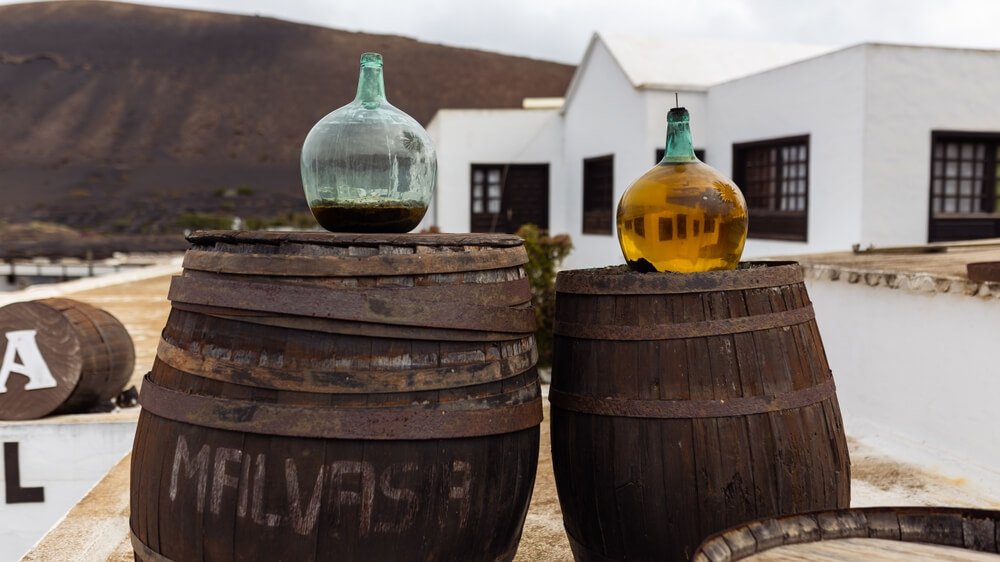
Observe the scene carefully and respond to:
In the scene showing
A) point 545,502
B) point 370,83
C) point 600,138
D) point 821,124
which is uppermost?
point 600,138

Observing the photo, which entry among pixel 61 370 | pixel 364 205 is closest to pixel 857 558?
pixel 364 205

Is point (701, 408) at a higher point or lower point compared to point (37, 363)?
higher

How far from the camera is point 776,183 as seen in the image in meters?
11.1

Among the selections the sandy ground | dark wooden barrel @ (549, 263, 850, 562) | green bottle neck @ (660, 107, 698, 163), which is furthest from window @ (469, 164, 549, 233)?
dark wooden barrel @ (549, 263, 850, 562)

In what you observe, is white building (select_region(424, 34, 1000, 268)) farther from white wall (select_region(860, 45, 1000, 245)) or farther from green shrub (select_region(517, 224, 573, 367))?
green shrub (select_region(517, 224, 573, 367))

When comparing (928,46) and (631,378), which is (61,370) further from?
(928,46)

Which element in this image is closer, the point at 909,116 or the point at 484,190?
the point at 909,116

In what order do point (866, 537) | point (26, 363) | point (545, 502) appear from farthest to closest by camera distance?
1. point (26, 363)
2. point (545, 502)
3. point (866, 537)

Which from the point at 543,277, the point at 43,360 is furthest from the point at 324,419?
the point at 543,277

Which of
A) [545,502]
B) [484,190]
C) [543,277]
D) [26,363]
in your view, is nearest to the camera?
[545,502]

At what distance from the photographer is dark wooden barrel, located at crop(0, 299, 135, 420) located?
4473 millimetres

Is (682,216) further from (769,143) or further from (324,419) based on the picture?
(769,143)

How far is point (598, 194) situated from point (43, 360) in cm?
1103

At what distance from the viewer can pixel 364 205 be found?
1.92 meters
